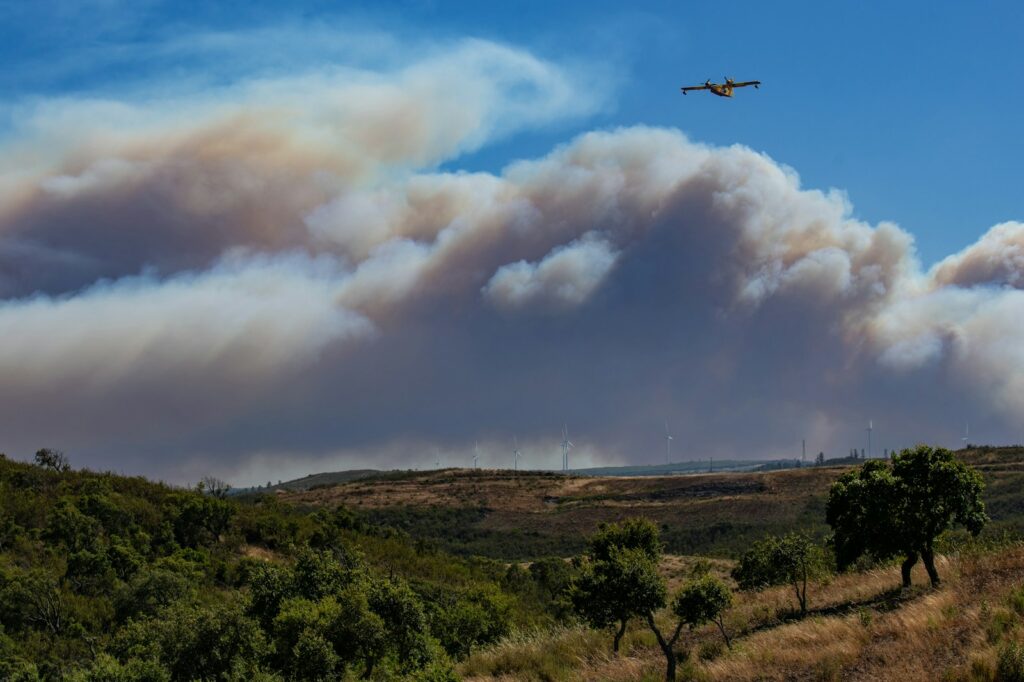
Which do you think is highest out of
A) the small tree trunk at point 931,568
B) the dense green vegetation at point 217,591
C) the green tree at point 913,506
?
the green tree at point 913,506

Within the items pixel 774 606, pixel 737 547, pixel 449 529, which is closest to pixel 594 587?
pixel 774 606

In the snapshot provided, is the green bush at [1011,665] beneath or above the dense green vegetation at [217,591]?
above

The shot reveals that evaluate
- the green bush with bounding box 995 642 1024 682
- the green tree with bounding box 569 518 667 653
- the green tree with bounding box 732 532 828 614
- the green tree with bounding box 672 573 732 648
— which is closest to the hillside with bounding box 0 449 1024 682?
the green bush with bounding box 995 642 1024 682

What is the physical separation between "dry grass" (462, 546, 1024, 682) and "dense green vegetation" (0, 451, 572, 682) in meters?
6.20

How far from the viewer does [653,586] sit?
4072 centimetres

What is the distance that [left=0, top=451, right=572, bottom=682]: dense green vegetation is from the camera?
5162cm

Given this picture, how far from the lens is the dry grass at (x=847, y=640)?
84.9ft

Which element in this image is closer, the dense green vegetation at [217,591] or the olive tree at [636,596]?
the olive tree at [636,596]

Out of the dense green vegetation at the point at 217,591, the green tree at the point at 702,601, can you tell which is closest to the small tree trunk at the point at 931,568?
the green tree at the point at 702,601

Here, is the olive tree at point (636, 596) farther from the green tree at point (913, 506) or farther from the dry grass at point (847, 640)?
the green tree at point (913, 506)

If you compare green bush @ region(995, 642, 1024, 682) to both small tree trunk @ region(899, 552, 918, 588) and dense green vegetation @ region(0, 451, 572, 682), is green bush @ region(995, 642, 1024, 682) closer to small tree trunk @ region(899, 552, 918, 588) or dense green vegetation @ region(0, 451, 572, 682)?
small tree trunk @ region(899, 552, 918, 588)

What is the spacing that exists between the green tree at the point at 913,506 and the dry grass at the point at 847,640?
1711 mm

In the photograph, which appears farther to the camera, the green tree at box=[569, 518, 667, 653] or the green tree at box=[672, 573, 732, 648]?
the green tree at box=[569, 518, 667, 653]

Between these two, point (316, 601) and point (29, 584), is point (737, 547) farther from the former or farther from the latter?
point (29, 584)
